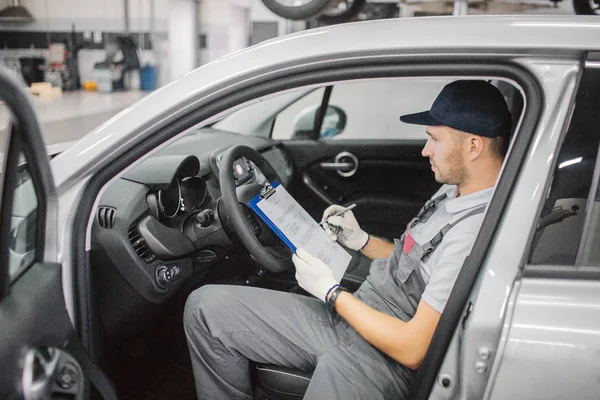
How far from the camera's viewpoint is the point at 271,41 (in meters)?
1.24

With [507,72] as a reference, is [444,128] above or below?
below

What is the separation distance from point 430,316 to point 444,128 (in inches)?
20.3

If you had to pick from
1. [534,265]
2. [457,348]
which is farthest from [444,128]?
[457,348]

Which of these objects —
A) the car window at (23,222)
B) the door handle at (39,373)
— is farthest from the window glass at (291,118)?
the door handle at (39,373)

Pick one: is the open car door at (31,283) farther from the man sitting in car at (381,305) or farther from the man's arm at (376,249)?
the man's arm at (376,249)

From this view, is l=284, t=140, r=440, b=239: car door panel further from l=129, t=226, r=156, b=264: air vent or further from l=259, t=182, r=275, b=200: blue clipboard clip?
l=129, t=226, r=156, b=264: air vent

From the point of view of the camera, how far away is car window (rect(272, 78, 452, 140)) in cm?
315

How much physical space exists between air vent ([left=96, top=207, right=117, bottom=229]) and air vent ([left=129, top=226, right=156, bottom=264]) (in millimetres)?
68

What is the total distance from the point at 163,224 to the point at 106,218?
0.70ft

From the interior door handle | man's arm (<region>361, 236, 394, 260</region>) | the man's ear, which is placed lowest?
man's arm (<region>361, 236, 394, 260</region>)

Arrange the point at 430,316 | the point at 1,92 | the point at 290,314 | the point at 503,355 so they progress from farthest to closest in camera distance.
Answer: the point at 290,314
the point at 430,316
the point at 503,355
the point at 1,92

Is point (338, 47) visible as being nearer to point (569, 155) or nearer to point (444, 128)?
point (444, 128)

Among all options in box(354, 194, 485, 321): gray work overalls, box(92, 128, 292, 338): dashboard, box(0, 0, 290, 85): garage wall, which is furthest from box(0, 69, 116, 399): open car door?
box(0, 0, 290, 85): garage wall

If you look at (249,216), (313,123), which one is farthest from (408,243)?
(313,123)
